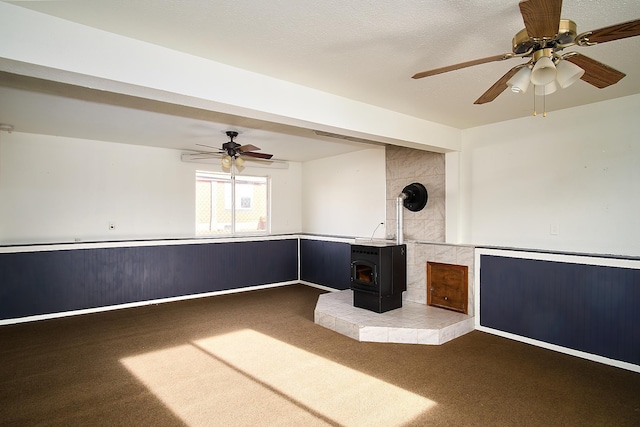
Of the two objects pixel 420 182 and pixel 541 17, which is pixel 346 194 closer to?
pixel 420 182

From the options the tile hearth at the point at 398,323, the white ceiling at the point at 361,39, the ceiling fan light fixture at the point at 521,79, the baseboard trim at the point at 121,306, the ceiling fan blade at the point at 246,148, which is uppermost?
the white ceiling at the point at 361,39

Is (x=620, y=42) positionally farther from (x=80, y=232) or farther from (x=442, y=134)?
(x=80, y=232)

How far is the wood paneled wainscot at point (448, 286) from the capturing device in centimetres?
454

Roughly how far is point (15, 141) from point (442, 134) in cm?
578

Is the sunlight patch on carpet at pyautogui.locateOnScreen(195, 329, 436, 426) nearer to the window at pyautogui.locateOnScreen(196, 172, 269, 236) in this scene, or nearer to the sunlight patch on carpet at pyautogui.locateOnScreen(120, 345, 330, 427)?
the sunlight patch on carpet at pyautogui.locateOnScreen(120, 345, 330, 427)

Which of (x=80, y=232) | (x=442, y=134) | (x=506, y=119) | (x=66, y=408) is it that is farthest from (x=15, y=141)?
(x=506, y=119)

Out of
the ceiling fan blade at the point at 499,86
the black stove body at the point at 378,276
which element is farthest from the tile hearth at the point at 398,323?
the ceiling fan blade at the point at 499,86

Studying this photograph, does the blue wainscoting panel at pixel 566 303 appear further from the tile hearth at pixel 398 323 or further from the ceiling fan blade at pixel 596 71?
the ceiling fan blade at pixel 596 71

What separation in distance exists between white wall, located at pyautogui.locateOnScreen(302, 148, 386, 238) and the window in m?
0.94

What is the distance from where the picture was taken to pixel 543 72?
73.1 inches

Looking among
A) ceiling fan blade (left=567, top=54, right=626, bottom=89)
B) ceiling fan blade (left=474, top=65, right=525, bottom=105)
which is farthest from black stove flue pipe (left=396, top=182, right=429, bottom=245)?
ceiling fan blade (left=567, top=54, right=626, bottom=89)

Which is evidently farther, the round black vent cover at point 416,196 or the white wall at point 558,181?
the round black vent cover at point 416,196

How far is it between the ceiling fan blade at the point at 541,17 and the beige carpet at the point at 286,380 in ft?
7.98

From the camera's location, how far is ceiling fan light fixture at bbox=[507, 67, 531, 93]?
195 cm
